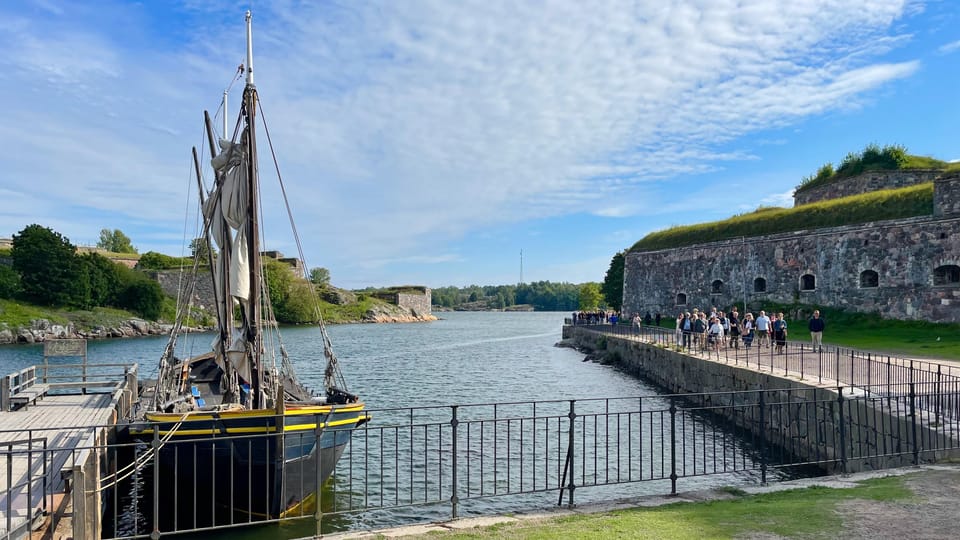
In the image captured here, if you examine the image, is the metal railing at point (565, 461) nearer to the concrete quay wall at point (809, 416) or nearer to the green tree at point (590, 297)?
the concrete quay wall at point (809, 416)

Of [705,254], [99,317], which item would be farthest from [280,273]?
[705,254]

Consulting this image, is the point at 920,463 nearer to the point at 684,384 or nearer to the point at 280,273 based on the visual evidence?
the point at 684,384

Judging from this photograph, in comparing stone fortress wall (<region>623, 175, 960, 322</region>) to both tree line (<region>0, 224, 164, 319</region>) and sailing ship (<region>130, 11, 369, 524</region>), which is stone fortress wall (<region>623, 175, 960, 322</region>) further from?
tree line (<region>0, 224, 164, 319</region>)

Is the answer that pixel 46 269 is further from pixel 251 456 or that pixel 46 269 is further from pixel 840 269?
pixel 840 269

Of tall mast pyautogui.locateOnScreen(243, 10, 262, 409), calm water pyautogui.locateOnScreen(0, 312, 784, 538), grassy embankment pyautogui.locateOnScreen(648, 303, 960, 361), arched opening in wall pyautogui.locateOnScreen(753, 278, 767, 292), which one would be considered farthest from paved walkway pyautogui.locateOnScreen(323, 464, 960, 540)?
arched opening in wall pyautogui.locateOnScreen(753, 278, 767, 292)

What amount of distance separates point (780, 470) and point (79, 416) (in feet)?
49.4

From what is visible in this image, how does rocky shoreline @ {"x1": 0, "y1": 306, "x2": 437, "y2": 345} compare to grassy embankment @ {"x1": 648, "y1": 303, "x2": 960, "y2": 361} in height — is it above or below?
below

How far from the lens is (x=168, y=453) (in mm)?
11492

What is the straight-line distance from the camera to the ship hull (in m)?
10.6

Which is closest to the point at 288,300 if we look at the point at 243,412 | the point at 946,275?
the point at 946,275

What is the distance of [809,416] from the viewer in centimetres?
1448

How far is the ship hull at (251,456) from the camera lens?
10555 mm

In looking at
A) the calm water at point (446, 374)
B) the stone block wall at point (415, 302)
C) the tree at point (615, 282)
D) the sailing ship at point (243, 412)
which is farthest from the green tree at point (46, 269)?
the stone block wall at point (415, 302)

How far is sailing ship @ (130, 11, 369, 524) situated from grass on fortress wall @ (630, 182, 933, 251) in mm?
26408
